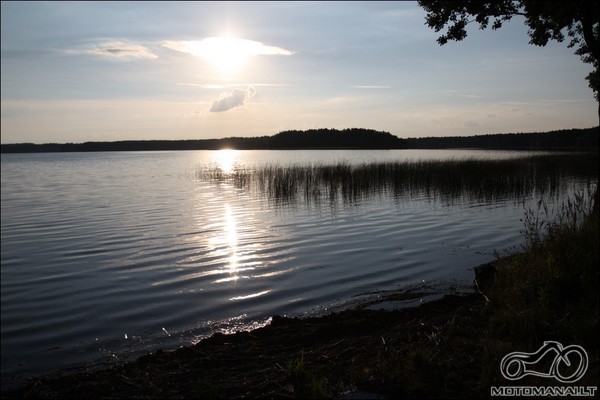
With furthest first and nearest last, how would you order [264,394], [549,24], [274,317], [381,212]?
[381,212] → [549,24] → [274,317] → [264,394]

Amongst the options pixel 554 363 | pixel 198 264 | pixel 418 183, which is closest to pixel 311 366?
pixel 554 363

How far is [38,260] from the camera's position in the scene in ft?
36.2

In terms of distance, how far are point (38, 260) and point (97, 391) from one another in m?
7.70

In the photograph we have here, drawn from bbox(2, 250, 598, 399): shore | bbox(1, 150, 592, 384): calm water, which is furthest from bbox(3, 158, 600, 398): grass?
bbox(1, 150, 592, 384): calm water

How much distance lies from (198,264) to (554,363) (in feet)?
26.7

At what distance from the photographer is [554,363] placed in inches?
176

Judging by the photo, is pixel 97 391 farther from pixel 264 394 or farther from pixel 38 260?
pixel 38 260

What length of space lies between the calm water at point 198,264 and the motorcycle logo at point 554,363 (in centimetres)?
364

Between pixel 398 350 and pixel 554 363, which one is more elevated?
pixel 554 363

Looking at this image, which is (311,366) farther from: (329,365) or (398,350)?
(398,350)

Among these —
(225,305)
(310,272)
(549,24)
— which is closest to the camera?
(225,305)

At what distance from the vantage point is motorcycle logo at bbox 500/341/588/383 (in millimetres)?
4254

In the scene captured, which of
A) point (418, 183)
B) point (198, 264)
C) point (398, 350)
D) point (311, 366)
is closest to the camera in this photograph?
point (311, 366)

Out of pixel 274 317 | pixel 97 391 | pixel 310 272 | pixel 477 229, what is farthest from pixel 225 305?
pixel 477 229
